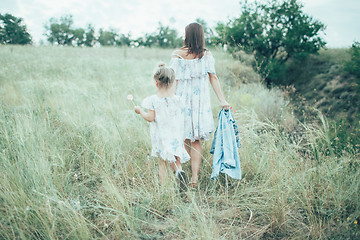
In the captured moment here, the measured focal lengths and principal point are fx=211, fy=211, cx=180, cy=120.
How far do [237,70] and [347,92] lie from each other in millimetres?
4176

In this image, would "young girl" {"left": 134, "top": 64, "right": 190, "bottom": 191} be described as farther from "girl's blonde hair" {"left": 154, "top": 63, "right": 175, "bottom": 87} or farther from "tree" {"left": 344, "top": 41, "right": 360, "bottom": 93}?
"tree" {"left": 344, "top": 41, "right": 360, "bottom": 93}

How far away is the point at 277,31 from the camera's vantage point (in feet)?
31.7

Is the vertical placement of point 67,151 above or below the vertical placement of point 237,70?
below

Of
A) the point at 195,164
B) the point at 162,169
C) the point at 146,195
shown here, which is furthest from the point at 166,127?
the point at 146,195

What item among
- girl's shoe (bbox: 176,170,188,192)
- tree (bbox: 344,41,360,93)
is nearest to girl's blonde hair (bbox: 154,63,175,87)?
girl's shoe (bbox: 176,170,188,192)

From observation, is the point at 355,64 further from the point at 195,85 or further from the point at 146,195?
the point at 146,195

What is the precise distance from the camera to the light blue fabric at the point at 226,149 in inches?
90.7

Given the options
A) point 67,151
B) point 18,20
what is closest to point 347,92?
point 67,151

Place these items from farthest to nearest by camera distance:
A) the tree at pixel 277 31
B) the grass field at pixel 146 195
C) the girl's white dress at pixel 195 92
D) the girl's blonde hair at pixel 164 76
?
the tree at pixel 277 31 → the girl's white dress at pixel 195 92 → the girl's blonde hair at pixel 164 76 → the grass field at pixel 146 195

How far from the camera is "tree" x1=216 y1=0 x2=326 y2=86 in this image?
31.8ft

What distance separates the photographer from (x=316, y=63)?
10.4m

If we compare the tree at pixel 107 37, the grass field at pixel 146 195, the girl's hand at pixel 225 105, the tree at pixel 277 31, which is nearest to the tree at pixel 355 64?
the tree at pixel 277 31

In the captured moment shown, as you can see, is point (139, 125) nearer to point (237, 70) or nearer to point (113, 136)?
point (113, 136)

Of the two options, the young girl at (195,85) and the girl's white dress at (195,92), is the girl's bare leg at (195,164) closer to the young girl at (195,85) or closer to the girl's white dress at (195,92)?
the young girl at (195,85)
